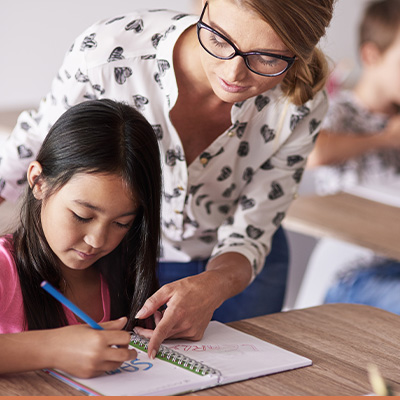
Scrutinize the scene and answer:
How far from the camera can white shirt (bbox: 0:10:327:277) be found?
138 centimetres

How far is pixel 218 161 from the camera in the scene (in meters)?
1.49

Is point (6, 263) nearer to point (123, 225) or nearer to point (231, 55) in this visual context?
point (123, 225)

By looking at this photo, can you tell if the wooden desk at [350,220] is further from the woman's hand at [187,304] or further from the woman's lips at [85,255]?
the woman's lips at [85,255]

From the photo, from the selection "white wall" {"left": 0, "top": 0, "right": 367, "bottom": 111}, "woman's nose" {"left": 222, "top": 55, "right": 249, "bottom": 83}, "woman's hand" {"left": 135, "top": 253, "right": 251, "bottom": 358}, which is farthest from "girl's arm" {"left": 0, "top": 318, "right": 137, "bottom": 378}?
"white wall" {"left": 0, "top": 0, "right": 367, "bottom": 111}

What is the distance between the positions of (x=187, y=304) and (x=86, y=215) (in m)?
0.21

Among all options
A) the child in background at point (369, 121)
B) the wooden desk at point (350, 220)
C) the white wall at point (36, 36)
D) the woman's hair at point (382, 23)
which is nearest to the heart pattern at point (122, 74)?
the wooden desk at point (350, 220)

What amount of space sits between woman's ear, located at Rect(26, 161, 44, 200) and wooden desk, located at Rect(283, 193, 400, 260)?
45.1 inches

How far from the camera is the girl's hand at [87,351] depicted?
93 cm

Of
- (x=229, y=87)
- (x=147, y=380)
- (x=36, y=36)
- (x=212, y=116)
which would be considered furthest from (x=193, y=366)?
(x=36, y=36)

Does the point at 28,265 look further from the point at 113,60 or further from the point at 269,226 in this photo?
the point at 269,226

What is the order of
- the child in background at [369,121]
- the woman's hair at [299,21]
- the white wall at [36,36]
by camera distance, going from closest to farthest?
the woman's hair at [299,21]
the child in background at [369,121]
the white wall at [36,36]

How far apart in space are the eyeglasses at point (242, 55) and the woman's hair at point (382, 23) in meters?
1.69

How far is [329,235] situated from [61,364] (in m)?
1.36

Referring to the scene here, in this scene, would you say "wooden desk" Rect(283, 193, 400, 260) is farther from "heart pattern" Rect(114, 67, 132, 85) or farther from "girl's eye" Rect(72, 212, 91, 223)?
"girl's eye" Rect(72, 212, 91, 223)
